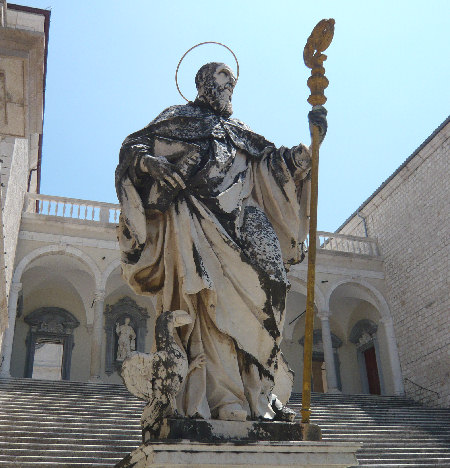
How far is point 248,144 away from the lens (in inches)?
109

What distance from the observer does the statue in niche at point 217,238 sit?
2254 millimetres

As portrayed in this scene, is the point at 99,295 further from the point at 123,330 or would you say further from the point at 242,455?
the point at 242,455

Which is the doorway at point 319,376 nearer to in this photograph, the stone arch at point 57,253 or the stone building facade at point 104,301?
A: the stone building facade at point 104,301

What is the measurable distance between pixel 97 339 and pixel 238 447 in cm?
1444

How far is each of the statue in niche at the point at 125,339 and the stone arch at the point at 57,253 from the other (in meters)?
2.12

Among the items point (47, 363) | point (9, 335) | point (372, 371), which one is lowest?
point (372, 371)

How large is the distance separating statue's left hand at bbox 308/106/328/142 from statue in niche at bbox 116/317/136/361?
15876 mm

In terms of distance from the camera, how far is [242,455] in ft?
6.05

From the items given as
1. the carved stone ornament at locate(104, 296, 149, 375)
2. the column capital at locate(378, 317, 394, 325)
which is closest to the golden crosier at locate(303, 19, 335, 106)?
the carved stone ornament at locate(104, 296, 149, 375)

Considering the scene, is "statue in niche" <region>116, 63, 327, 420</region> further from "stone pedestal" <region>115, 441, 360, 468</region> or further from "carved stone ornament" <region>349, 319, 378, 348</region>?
"carved stone ornament" <region>349, 319, 378, 348</region>

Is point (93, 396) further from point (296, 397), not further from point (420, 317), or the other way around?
point (420, 317)

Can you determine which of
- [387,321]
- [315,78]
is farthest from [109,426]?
[387,321]

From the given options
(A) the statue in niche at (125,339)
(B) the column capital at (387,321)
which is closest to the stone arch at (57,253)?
(A) the statue in niche at (125,339)

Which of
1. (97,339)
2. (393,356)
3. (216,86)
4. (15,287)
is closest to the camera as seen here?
(216,86)
